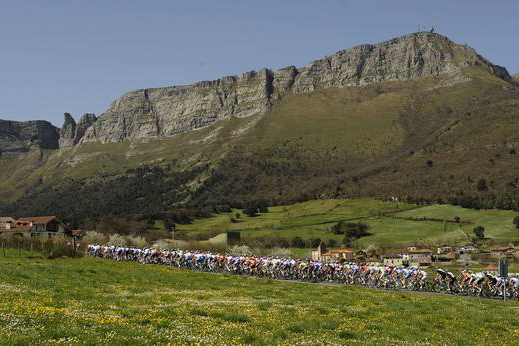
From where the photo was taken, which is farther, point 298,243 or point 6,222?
point 6,222

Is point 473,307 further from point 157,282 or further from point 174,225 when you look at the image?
point 174,225

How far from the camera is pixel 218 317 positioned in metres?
20.5

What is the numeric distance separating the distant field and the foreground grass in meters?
109

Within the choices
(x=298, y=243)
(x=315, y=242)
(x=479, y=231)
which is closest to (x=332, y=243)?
(x=315, y=242)

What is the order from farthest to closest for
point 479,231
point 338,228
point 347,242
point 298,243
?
point 338,228
point 347,242
point 298,243
point 479,231

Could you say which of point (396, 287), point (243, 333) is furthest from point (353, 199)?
point (243, 333)

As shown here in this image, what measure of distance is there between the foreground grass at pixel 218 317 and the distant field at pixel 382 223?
109 m

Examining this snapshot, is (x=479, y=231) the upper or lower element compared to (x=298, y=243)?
upper

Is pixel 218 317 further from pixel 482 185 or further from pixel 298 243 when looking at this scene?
pixel 482 185

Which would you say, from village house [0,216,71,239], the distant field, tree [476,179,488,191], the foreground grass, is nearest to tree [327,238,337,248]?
the distant field

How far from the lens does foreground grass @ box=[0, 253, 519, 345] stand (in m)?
15.1

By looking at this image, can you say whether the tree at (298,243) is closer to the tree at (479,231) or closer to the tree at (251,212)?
the tree at (479,231)

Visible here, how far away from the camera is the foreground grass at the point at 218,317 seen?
49.7 feet

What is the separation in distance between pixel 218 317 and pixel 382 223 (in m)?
135
